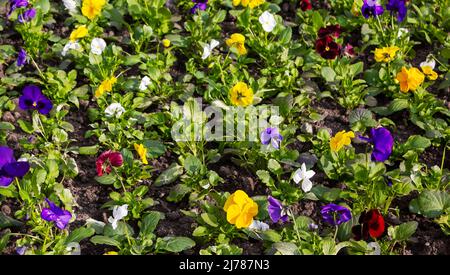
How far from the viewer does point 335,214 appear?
3.54 meters

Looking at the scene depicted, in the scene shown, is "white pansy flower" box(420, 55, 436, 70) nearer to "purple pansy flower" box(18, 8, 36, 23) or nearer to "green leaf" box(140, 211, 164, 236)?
"green leaf" box(140, 211, 164, 236)

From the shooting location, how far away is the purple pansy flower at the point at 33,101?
13.2 feet

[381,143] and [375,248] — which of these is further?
[381,143]

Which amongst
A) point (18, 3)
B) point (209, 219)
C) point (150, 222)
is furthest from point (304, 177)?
point (18, 3)

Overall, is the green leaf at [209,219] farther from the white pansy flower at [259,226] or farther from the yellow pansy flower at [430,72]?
the yellow pansy flower at [430,72]

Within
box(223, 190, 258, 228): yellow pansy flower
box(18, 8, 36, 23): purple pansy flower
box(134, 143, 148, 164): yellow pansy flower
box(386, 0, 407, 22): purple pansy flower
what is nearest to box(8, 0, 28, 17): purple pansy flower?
box(18, 8, 36, 23): purple pansy flower

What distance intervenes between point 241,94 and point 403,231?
3.73 ft

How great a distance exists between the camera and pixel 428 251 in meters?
3.58

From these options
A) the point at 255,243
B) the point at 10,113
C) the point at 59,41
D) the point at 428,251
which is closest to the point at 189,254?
the point at 255,243

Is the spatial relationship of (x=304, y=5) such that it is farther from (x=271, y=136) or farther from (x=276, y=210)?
(x=276, y=210)

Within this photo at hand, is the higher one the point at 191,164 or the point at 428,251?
the point at 191,164

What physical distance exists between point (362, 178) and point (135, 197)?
1140 mm

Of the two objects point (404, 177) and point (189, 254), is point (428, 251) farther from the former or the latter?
point (189, 254)

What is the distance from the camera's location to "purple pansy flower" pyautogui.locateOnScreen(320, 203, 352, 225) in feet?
11.4
